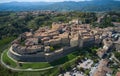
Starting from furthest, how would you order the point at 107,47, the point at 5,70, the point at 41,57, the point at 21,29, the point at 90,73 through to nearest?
1. the point at 21,29
2. the point at 107,47
3. the point at 41,57
4. the point at 5,70
5. the point at 90,73

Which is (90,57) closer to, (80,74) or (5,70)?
(80,74)

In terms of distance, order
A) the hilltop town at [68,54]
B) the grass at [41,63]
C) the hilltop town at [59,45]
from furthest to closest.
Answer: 1. the hilltop town at [59,45]
2. the grass at [41,63]
3. the hilltop town at [68,54]

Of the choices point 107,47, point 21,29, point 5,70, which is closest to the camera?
point 5,70

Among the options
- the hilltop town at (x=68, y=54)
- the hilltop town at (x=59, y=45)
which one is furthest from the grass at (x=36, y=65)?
the hilltop town at (x=59, y=45)

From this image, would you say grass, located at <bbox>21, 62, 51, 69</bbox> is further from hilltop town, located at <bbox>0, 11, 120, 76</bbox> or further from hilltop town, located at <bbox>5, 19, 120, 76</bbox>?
hilltop town, located at <bbox>5, 19, 120, 76</bbox>

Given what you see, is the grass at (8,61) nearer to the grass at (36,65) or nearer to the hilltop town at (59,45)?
the hilltop town at (59,45)

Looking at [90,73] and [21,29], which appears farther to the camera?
[21,29]

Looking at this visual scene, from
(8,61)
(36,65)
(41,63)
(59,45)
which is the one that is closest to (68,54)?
(59,45)

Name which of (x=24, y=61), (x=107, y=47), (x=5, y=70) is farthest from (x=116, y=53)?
(x=5, y=70)

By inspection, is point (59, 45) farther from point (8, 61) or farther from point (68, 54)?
point (8, 61)

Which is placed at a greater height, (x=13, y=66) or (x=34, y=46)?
(x=34, y=46)

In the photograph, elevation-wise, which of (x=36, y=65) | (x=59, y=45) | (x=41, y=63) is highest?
(x=59, y=45)
